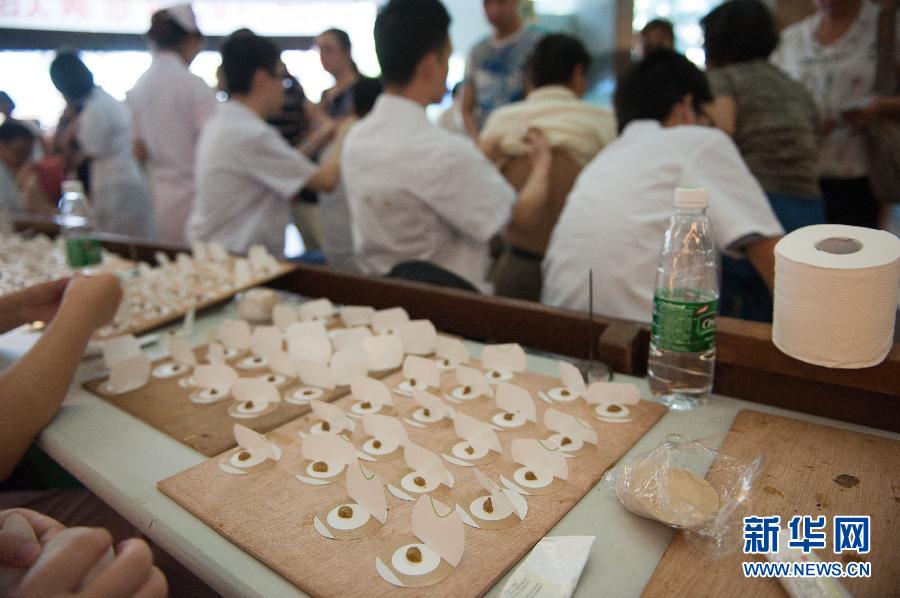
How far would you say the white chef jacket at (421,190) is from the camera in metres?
1.93

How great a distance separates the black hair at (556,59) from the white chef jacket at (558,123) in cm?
4

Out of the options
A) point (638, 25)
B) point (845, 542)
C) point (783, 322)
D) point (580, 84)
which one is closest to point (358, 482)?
point (845, 542)

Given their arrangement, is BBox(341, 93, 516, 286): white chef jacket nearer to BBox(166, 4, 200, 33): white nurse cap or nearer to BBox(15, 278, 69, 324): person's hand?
BBox(15, 278, 69, 324): person's hand

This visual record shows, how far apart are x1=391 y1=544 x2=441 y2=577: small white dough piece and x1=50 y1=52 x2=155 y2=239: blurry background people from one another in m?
3.62

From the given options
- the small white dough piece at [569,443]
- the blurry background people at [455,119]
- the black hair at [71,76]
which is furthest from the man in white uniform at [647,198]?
the black hair at [71,76]

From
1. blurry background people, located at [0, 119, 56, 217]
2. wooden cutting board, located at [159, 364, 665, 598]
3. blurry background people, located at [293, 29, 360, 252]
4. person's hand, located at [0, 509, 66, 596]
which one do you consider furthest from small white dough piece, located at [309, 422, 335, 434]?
blurry background people, located at [0, 119, 56, 217]

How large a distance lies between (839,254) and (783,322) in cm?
12

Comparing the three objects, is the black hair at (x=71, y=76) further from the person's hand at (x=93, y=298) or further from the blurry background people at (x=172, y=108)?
the person's hand at (x=93, y=298)

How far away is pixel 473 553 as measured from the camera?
677mm

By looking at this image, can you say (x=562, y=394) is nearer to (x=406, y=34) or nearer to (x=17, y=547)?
(x=17, y=547)

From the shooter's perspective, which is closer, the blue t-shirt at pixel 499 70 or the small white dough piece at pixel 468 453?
the small white dough piece at pixel 468 453

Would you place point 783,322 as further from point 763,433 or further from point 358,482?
point 358,482

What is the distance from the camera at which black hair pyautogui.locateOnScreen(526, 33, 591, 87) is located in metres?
2.38

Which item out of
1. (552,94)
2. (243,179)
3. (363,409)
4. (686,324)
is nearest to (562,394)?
(686,324)
